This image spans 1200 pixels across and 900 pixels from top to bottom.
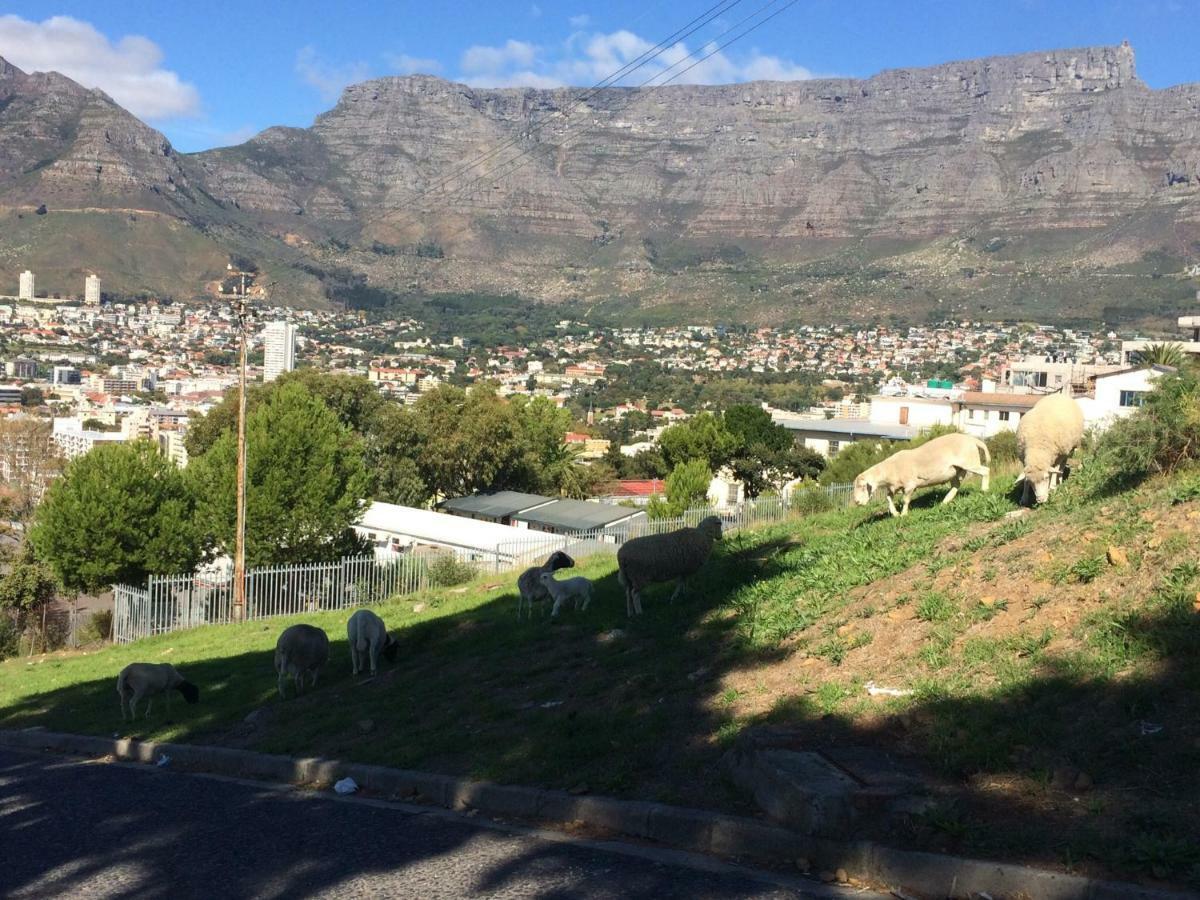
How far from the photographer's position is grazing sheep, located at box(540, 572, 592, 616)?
1605 centimetres

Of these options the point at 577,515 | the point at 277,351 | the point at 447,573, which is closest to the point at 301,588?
the point at 447,573

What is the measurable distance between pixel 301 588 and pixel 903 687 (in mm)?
24305

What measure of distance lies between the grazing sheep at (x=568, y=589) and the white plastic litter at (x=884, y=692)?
751cm

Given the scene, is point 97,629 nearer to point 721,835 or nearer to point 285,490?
point 285,490

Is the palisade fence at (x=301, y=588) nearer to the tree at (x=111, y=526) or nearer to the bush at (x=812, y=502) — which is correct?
the bush at (x=812, y=502)

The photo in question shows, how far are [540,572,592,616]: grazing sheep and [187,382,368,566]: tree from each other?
24.1 m

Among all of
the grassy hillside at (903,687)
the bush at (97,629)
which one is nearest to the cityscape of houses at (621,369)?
the bush at (97,629)

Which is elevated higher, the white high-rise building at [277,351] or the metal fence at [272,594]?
the white high-rise building at [277,351]

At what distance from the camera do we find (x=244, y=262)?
188875mm

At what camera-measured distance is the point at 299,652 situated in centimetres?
1490

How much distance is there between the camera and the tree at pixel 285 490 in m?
38.7

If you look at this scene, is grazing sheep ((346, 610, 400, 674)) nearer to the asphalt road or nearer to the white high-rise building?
the asphalt road

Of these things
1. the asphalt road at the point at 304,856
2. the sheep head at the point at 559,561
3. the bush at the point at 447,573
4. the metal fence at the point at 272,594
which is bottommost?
the metal fence at the point at 272,594

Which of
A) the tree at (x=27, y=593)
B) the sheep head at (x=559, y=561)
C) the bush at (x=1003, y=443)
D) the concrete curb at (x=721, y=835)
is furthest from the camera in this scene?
the tree at (x=27, y=593)
